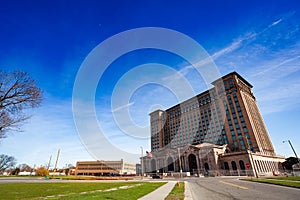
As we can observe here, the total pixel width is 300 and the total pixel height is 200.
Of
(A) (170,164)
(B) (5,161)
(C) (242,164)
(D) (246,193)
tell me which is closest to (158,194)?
(D) (246,193)

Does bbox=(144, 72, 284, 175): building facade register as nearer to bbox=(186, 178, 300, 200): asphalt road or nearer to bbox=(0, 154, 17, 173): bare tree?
bbox=(186, 178, 300, 200): asphalt road

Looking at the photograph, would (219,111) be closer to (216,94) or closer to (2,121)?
(216,94)

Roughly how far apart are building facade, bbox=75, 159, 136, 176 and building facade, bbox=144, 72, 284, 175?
30.7 m

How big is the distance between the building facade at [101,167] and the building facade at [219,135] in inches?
1209

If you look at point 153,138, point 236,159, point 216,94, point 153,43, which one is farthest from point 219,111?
point 153,43

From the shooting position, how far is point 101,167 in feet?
352

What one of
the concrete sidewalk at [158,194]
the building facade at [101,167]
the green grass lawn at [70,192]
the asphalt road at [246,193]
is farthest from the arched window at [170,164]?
the concrete sidewalk at [158,194]

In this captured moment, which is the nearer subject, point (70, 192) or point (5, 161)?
point (70, 192)

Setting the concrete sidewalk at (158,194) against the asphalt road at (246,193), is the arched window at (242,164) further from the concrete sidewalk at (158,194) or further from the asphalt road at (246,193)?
the concrete sidewalk at (158,194)

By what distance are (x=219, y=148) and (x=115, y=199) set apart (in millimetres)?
57601

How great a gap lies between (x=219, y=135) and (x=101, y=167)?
260 feet

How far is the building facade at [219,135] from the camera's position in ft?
173

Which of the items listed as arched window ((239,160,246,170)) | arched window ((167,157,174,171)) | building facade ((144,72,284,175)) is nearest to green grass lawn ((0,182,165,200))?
building facade ((144,72,284,175))

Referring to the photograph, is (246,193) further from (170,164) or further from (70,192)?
(170,164)
